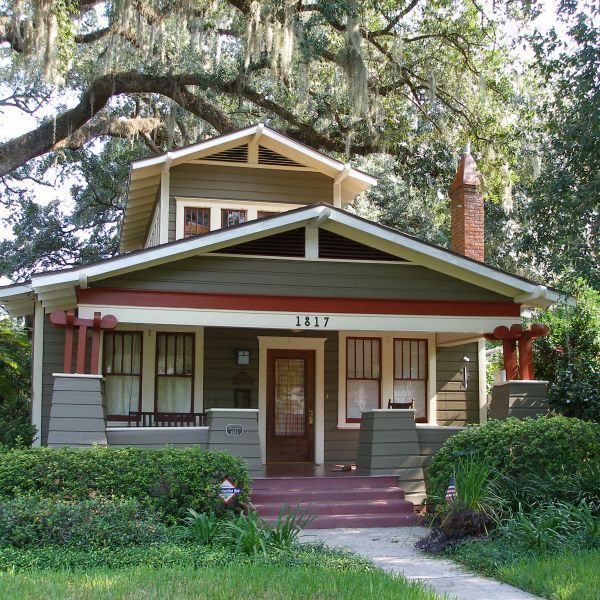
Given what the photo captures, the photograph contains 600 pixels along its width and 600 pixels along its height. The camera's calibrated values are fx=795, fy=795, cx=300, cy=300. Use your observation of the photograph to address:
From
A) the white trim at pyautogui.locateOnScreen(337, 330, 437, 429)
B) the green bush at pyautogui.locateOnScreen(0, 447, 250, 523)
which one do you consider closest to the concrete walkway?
the green bush at pyautogui.locateOnScreen(0, 447, 250, 523)

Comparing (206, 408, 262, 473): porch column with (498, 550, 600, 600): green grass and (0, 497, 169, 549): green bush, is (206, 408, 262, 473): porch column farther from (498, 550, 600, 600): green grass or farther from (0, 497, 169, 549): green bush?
(498, 550, 600, 600): green grass

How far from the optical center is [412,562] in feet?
27.4

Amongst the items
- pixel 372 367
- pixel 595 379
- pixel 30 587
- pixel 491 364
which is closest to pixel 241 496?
pixel 30 587

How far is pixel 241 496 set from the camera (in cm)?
992

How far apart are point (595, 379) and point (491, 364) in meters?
A: 6.51

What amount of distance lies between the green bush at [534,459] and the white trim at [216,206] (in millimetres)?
6631

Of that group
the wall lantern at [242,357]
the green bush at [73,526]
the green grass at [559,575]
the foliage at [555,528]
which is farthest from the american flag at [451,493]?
the wall lantern at [242,357]

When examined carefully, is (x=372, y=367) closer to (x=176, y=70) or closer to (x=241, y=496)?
(x=241, y=496)

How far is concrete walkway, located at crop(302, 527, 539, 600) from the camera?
22.5 feet

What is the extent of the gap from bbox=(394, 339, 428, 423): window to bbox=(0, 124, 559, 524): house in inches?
1.1

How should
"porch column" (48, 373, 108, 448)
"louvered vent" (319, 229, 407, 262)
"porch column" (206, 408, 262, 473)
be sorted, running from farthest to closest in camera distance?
1. "louvered vent" (319, 229, 407, 262)
2. "porch column" (206, 408, 262, 473)
3. "porch column" (48, 373, 108, 448)

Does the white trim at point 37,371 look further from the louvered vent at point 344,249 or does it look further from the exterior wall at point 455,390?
the exterior wall at point 455,390

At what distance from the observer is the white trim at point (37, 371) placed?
545 inches

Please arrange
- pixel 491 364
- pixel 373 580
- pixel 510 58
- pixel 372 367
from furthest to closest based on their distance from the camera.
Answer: pixel 491 364 < pixel 510 58 < pixel 372 367 < pixel 373 580
